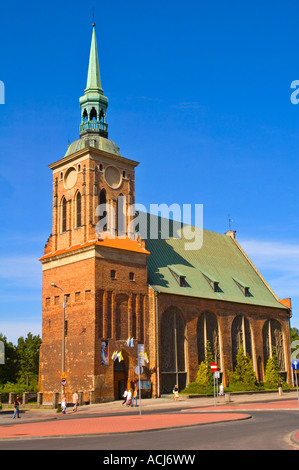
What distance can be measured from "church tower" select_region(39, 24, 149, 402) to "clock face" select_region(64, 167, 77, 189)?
97 millimetres

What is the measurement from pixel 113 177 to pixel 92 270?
1098 cm

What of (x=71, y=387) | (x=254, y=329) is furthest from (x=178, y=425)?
(x=254, y=329)

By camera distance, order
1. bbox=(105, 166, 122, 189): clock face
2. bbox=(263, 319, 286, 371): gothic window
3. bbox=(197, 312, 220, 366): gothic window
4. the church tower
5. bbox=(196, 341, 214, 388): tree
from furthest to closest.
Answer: bbox=(263, 319, 286, 371): gothic window
bbox=(197, 312, 220, 366): gothic window
bbox=(105, 166, 122, 189): clock face
bbox=(196, 341, 214, 388): tree
the church tower

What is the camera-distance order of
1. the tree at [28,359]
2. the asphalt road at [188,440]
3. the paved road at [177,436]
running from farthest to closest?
1. the tree at [28,359]
2. the paved road at [177,436]
3. the asphalt road at [188,440]

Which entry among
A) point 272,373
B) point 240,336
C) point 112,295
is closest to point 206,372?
point 240,336

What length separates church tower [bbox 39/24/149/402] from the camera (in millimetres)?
47625

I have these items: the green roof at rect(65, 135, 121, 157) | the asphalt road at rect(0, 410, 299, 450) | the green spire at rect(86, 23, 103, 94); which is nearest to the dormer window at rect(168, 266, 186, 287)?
the green roof at rect(65, 135, 121, 157)

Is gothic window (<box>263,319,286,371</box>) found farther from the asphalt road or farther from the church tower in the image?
the asphalt road

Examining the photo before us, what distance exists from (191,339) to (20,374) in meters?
34.2

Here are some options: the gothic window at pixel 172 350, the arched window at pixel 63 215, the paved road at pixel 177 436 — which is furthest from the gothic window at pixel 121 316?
the paved road at pixel 177 436

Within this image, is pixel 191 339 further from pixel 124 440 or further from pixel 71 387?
pixel 124 440

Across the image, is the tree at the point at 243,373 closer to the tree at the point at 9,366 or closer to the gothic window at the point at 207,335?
the gothic window at the point at 207,335

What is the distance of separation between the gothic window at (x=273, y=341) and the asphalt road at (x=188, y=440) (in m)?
42.1

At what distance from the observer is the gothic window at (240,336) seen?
60719 millimetres
